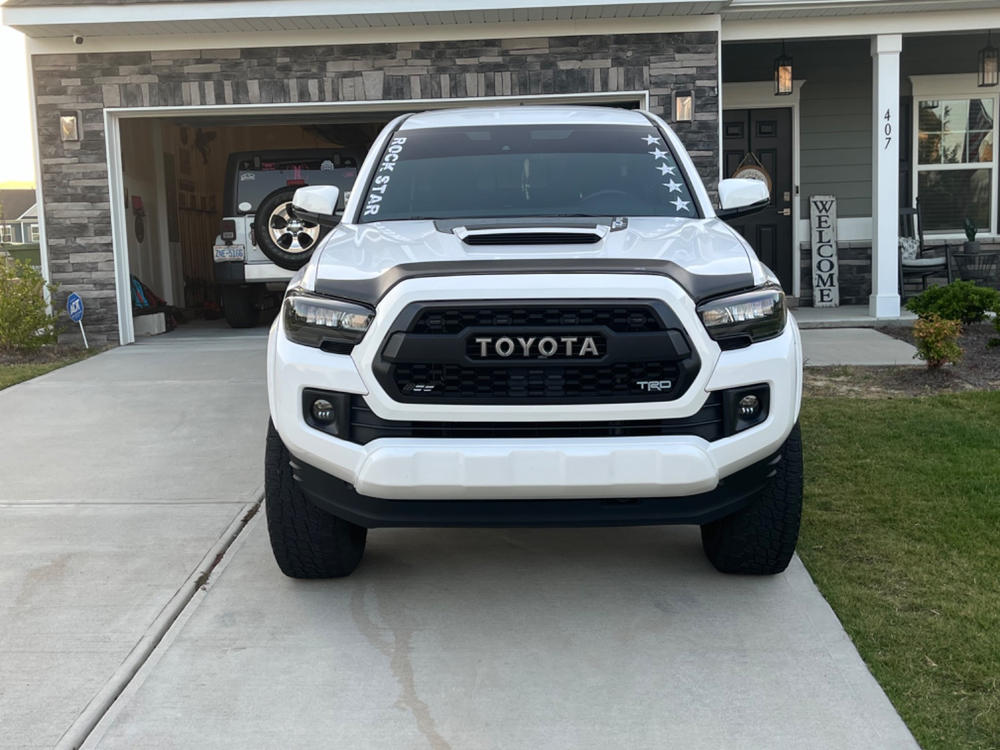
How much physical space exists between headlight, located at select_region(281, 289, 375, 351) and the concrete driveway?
972 millimetres

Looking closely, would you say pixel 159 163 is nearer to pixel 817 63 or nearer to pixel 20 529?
pixel 817 63

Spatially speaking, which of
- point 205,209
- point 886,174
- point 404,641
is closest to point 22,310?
point 205,209

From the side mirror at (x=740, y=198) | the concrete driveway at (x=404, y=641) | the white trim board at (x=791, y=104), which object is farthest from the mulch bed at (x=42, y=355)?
the white trim board at (x=791, y=104)

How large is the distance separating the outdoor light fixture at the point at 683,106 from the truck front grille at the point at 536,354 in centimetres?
756

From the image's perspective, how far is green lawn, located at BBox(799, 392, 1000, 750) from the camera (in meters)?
3.03

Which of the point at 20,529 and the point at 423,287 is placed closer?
the point at 423,287

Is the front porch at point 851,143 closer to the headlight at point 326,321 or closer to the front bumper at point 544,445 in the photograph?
the front bumper at point 544,445

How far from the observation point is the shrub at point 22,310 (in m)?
9.74

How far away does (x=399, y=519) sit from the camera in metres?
3.39

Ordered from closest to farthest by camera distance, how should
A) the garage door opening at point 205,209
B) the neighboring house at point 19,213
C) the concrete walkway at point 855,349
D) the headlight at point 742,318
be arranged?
the headlight at point 742,318 → the concrete walkway at point 855,349 → the garage door opening at point 205,209 → the neighboring house at point 19,213

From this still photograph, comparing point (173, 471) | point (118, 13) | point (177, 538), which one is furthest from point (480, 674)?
point (118, 13)

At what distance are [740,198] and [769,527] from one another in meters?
1.50

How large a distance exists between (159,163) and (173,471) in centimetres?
920

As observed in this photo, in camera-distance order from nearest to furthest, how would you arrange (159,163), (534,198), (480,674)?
(480,674) → (534,198) → (159,163)
